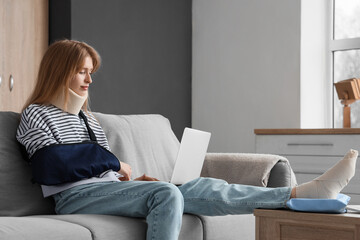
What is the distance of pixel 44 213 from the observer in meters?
2.06

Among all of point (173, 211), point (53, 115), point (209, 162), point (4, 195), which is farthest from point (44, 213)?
point (209, 162)

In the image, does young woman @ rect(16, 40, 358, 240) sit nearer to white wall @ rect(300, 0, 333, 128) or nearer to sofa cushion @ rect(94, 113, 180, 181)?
sofa cushion @ rect(94, 113, 180, 181)

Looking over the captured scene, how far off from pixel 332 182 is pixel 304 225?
0.66 feet

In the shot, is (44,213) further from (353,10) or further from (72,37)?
(353,10)

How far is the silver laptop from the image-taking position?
7.09 ft

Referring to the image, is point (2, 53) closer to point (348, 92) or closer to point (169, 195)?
point (169, 195)

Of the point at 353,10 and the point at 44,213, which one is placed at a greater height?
the point at 353,10

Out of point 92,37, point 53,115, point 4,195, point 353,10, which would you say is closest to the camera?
point 4,195

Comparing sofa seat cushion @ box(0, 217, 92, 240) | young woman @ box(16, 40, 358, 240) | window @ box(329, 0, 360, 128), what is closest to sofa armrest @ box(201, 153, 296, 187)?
young woman @ box(16, 40, 358, 240)

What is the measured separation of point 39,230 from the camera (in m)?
1.62

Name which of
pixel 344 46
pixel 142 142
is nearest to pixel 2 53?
pixel 142 142

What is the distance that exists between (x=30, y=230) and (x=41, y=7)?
7.30 feet

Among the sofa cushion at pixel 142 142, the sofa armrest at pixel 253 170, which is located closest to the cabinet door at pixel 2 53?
the sofa cushion at pixel 142 142

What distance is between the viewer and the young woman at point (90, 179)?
72.9 inches
